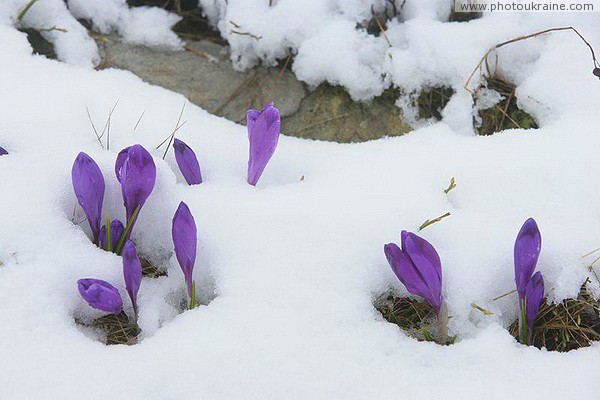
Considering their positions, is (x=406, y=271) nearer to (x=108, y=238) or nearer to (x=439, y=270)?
(x=439, y=270)

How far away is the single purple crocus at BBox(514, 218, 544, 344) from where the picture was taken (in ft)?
4.67

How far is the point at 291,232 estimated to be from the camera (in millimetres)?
1609

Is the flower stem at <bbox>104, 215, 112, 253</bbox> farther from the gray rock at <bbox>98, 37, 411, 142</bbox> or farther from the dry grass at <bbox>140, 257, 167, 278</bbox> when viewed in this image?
the gray rock at <bbox>98, 37, 411, 142</bbox>

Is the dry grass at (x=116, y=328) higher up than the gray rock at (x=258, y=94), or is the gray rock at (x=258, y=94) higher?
the gray rock at (x=258, y=94)

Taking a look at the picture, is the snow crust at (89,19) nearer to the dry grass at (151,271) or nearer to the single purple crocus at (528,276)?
the dry grass at (151,271)

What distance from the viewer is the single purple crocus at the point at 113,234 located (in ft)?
5.18

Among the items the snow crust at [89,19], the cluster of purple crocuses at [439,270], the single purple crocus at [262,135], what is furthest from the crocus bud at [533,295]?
the snow crust at [89,19]

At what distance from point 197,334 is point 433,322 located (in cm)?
56

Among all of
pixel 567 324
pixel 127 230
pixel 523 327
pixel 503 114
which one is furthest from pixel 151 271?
pixel 503 114

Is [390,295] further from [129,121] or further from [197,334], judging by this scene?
[129,121]

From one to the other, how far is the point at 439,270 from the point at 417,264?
59 millimetres

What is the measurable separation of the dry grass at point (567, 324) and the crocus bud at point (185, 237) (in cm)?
76

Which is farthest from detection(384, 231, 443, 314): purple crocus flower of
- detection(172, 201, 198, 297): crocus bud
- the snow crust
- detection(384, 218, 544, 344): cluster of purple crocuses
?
the snow crust

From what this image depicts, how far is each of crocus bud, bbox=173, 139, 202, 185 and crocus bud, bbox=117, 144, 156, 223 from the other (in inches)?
7.2
